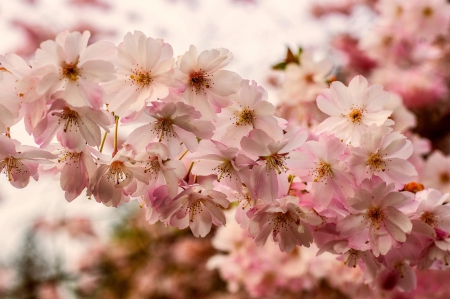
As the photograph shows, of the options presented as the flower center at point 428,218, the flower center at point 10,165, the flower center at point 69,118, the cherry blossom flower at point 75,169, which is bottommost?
the flower center at point 428,218

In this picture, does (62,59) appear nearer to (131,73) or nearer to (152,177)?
(131,73)

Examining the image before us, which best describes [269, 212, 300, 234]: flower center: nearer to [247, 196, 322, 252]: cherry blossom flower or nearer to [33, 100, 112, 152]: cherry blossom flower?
[247, 196, 322, 252]: cherry blossom flower

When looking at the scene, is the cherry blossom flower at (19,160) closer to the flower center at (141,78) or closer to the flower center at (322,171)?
the flower center at (141,78)

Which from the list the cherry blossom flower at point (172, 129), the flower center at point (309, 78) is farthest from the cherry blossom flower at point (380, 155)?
the flower center at point (309, 78)

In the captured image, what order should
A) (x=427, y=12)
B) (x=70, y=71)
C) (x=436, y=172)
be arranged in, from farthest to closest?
(x=427, y=12)
(x=436, y=172)
(x=70, y=71)

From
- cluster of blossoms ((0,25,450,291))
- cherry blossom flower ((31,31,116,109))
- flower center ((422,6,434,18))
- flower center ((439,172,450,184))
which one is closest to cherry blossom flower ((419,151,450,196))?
flower center ((439,172,450,184))

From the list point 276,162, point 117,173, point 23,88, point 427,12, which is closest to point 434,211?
point 276,162

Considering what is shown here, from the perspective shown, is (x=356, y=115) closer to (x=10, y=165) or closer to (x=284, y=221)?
(x=284, y=221)
